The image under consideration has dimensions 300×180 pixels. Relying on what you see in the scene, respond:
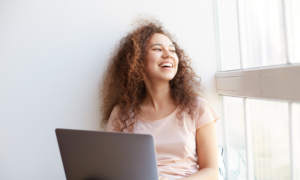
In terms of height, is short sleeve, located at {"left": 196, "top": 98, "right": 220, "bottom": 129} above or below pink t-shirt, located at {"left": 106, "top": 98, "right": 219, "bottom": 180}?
above

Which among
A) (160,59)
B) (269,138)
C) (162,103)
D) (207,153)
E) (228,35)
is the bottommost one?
(207,153)

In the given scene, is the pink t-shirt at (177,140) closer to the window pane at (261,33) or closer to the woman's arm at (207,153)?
the woman's arm at (207,153)

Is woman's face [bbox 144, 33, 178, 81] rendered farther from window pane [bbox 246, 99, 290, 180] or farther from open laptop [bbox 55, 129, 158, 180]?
open laptop [bbox 55, 129, 158, 180]

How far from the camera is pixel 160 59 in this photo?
1334 mm

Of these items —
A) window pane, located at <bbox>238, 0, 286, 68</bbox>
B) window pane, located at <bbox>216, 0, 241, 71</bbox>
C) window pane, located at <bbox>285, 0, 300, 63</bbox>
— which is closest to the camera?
window pane, located at <bbox>285, 0, 300, 63</bbox>

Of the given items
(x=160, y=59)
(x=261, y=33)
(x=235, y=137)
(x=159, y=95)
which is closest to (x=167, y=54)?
(x=160, y=59)

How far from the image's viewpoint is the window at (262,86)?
2.73 ft

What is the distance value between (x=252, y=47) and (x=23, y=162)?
147 centimetres

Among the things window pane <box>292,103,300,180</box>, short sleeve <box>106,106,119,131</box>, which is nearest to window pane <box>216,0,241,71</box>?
window pane <box>292,103,300,180</box>

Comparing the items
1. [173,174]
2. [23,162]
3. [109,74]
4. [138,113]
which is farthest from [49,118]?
[173,174]

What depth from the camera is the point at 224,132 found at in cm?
154

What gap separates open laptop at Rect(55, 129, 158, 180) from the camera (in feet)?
2.70

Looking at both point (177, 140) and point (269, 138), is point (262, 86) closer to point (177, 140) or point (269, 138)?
point (269, 138)

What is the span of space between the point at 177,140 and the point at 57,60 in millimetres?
888
